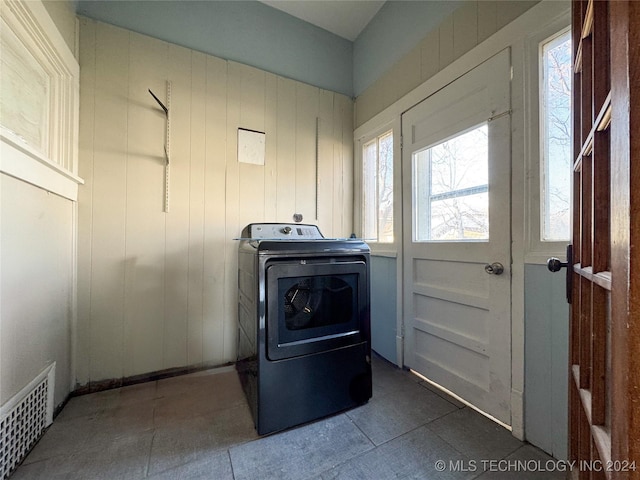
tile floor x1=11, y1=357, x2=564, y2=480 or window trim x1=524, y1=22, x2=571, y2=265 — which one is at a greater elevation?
window trim x1=524, y1=22, x2=571, y2=265

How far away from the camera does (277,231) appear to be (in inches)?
73.0

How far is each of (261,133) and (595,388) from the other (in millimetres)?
2336

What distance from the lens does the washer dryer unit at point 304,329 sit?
1297mm

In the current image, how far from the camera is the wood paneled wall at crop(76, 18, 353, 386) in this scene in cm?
171

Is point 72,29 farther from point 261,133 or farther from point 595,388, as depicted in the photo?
point 595,388

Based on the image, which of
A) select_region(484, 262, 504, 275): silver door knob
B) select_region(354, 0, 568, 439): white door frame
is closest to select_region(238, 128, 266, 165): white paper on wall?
select_region(354, 0, 568, 439): white door frame

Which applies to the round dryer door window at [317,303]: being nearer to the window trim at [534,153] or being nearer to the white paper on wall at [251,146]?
the window trim at [534,153]

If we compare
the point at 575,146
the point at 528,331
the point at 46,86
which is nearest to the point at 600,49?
the point at 575,146

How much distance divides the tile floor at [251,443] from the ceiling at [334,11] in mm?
3121

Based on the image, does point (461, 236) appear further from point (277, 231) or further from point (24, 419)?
point (24, 419)

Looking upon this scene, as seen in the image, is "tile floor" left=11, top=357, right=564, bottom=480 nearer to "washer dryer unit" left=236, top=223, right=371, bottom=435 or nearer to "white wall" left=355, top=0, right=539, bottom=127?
"washer dryer unit" left=236, top=223, right=371, bottom=435

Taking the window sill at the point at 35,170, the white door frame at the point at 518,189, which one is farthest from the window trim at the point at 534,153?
the window sill at the point at 35,170

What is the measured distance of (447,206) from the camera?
172 centimetres

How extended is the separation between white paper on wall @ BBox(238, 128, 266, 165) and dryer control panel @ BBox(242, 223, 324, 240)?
65 centimetres
